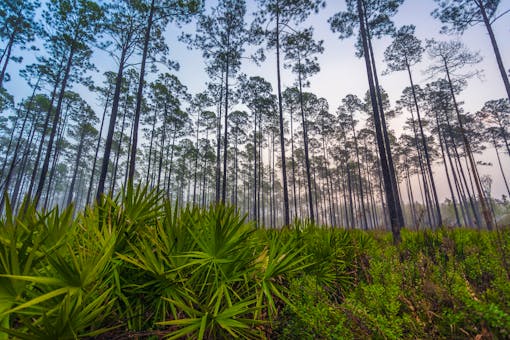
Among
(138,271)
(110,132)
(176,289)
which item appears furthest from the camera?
(110,132)

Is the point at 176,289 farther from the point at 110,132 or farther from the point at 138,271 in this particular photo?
the point at 110,132

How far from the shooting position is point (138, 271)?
221cm

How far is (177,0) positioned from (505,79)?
20648mm

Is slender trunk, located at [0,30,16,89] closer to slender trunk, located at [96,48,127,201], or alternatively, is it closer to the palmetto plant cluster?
slender trunk, located at [96,48,127,201]

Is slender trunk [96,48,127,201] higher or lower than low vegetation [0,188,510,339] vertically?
higher

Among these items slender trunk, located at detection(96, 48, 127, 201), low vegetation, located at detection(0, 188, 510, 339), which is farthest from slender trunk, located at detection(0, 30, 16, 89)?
low vegetation, located at detection(0, 188, 510, 339)

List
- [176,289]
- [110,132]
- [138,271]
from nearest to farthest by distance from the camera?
[176,289] → [138,271] → [110,132]

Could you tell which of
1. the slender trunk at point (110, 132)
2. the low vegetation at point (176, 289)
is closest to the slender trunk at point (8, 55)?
the slender trunk at point (110, 132)

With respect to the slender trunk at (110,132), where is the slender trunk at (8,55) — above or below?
above

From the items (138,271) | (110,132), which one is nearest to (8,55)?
(110,132)

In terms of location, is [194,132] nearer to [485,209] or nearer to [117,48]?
[117,48]

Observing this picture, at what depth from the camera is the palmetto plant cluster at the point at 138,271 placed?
154 centimetres

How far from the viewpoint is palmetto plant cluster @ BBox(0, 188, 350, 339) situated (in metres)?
1.54

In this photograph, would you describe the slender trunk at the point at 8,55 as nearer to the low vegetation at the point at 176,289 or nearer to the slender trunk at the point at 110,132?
the slender trunk at the point at 110,132
